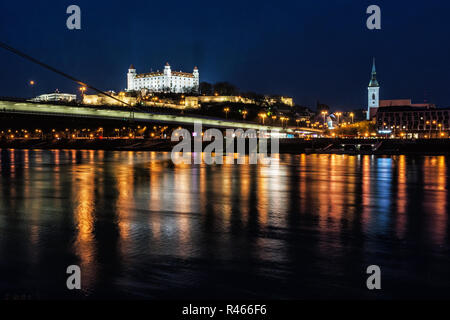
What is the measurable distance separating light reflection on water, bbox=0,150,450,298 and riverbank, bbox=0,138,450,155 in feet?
174

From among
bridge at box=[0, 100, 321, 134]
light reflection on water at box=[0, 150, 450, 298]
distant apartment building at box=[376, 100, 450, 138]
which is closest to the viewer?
light reflection on water at box=[0, 150, 450, 298]

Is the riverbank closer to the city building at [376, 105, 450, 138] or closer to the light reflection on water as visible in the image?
the light reflection on water

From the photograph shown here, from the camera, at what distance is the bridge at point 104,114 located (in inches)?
2158

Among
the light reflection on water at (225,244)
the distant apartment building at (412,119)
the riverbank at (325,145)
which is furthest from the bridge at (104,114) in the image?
the distant apartment building at (412,119)

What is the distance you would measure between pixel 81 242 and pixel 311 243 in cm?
487

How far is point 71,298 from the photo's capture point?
602 centimetres

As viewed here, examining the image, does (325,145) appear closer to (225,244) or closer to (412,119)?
(225,244)

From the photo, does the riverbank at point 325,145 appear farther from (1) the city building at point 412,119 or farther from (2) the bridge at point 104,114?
(1) the city building at point 412,119

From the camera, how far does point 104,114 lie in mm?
69375

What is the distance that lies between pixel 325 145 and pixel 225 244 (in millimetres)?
71050

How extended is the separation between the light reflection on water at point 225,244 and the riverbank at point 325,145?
53109 millimetres

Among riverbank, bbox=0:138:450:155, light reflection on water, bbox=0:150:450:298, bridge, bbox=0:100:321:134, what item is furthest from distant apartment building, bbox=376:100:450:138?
light reflection on water, bbox=0:150:450:298

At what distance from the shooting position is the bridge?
54.8m
